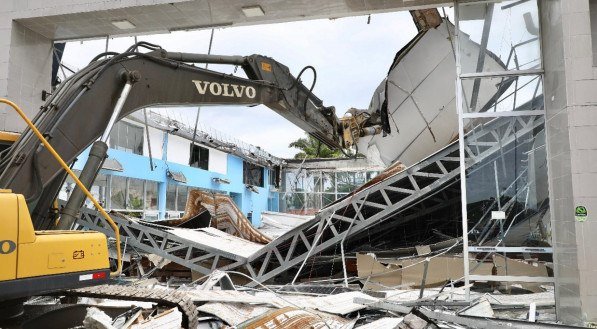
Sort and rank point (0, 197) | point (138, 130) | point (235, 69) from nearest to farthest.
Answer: point (0, 197) → point (235, 69) → point (138, 130)

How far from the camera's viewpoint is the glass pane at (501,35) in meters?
6.28

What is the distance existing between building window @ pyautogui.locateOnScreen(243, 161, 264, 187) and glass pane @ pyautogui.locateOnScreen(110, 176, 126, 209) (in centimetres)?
1174

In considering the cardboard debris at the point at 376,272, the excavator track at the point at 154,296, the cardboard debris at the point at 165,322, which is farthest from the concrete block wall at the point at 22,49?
the cardboard debris at the point at 376,272

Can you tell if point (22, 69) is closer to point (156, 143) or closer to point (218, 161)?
point (156, 143)

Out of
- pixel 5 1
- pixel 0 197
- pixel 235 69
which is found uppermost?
pixel 5 1

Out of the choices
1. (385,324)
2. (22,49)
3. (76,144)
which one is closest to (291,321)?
(385,324)

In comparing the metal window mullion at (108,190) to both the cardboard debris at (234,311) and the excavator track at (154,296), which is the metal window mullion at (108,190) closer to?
the excavator track at (154,296)

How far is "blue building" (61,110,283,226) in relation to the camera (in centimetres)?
1642

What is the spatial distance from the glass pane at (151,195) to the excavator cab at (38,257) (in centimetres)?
1520

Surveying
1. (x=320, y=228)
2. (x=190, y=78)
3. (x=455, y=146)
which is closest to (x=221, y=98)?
(x=190, y=78)

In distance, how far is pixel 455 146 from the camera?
756cm

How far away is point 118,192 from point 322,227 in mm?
10605

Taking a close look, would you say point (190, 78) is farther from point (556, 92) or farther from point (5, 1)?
point (556, 92)

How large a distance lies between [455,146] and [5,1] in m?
7.18
